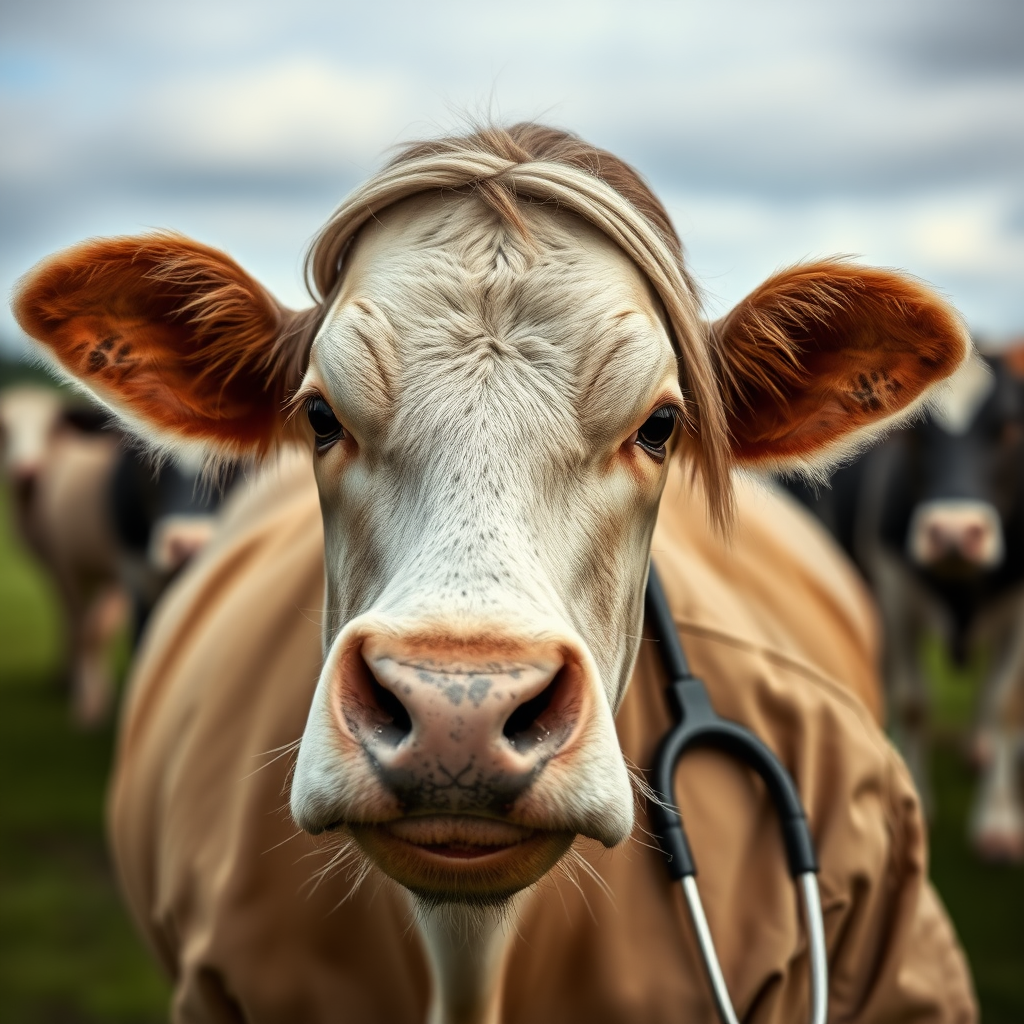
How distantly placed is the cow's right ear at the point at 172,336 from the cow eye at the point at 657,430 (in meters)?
0.63

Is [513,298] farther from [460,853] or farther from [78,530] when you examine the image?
[78,530]

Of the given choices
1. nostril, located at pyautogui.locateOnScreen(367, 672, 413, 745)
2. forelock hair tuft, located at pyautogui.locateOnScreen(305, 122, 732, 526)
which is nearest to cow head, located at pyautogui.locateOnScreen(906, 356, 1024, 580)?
forelock hair tuft, located at pyautogui.locateOnScreen(305, 122, 732, 526)

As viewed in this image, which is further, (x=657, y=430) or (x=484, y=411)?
(x=657, y=430)

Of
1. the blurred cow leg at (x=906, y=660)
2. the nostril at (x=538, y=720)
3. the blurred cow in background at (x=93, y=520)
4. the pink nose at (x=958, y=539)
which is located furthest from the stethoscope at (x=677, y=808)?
the blurred cow leg at (x=906, y=660)

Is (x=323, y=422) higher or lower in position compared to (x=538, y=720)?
higher

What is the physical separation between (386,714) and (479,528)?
0.91 ft

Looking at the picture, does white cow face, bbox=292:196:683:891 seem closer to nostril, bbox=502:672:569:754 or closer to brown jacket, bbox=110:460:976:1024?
nostril, bbox=502:672:569:754

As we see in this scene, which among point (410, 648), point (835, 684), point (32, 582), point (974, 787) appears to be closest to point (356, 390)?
point (410, 648)

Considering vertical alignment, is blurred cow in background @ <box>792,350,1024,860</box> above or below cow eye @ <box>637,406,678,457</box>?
below

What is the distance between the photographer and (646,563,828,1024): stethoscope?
2.03 m

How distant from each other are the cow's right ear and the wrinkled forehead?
28cm

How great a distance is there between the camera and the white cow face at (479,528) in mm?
1477

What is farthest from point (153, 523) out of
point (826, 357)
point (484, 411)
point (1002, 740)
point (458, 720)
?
point (458, 720)

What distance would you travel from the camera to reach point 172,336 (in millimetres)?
2211
